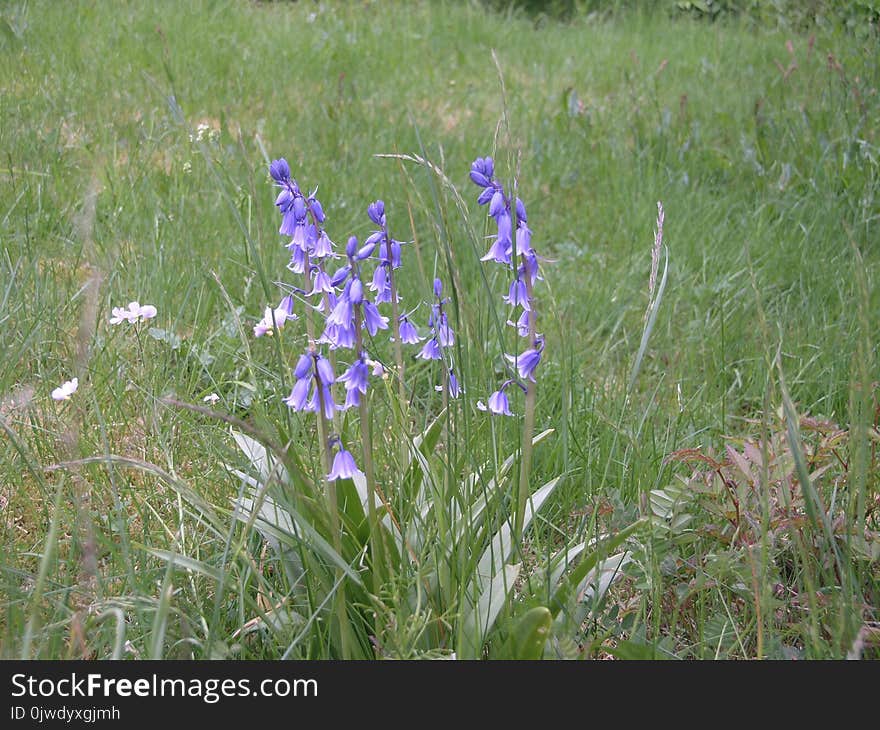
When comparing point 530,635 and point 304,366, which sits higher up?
point 304,366

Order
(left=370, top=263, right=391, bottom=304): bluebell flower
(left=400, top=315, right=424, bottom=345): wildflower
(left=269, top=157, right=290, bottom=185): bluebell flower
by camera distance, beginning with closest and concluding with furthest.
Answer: (left=269, top=157, right=290, bottom=185): bluebell flower
(left=370, top=263, right=391, bottom=304): bluebell flower
(left=400, top=315, right=424, bottom=345): wildflower

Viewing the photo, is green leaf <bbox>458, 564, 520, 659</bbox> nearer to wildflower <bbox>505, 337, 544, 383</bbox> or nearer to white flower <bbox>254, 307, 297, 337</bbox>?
wildflower <bbox>505, 337, 544, 383</bbox>

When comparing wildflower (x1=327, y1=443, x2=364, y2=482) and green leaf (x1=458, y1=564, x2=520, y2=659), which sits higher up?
wildflower (x1=327, y1=443, x2=364, y2=482)

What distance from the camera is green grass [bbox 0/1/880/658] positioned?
1.74 meters

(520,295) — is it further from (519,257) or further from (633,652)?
(633,652)

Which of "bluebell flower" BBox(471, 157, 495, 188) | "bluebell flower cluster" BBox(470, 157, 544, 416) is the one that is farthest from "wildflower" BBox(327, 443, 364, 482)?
"bluebell flower" BBox(471, 157, 495, 188)

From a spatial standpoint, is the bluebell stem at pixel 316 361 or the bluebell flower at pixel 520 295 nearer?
the bluebell stem at pixel 316 361

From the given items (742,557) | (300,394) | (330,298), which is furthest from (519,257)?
(742,557)

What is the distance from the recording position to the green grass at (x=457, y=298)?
174cm

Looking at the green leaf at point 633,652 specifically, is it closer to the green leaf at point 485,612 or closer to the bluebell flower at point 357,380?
the green leaf at point 485,612

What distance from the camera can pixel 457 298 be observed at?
162cm

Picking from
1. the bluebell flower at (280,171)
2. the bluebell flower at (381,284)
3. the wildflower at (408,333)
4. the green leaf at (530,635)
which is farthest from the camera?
the wildflower at (408,333)

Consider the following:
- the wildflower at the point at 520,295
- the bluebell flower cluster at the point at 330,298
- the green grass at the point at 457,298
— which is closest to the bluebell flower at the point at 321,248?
the bluebell flower cluster at the point at 330,298
